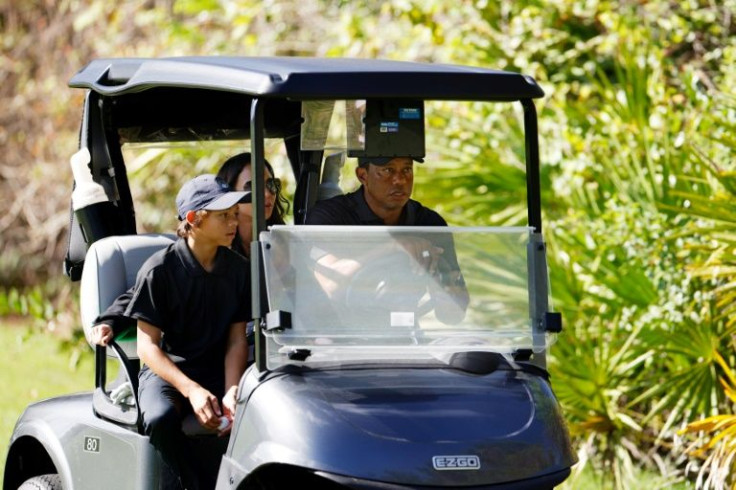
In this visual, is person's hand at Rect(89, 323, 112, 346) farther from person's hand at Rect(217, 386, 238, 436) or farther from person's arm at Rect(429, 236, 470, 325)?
person's arm at Rect(429, 236, 470, 325)

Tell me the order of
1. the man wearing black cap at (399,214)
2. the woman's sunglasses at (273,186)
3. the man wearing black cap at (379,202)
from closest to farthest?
the man wearing black cap at (399,214), the man wearing black cap at (379,202), the woman's sunglasses at (273,186)

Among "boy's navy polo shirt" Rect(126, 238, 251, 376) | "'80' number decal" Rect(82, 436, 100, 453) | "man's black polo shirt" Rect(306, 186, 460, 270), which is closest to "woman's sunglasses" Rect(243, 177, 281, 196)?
"man's black polo shirt" Rect(306, 186, 460, 270)

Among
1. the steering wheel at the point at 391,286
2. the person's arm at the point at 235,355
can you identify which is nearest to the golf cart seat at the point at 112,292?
the person's arm at the point at 235,355

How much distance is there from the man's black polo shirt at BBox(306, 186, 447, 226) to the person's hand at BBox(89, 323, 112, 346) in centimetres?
74

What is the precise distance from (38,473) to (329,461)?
74.6 inches

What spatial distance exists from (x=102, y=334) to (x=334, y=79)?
47.6 inches

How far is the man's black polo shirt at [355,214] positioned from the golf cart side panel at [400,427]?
78 cm

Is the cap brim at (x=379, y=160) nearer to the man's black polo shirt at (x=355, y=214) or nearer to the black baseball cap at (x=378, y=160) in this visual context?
the black baseball cap at (x=378, y=160)

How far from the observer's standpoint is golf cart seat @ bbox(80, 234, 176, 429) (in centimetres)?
450

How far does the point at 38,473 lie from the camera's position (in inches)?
201

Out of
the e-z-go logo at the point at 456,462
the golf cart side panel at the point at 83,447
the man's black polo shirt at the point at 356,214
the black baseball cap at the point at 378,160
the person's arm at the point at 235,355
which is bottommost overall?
the golf cart side panel at the point at 83,447

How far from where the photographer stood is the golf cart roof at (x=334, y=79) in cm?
383

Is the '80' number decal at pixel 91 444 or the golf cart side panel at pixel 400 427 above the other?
the golf cart side panel at pixel 400 427

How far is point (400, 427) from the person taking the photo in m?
3.71
